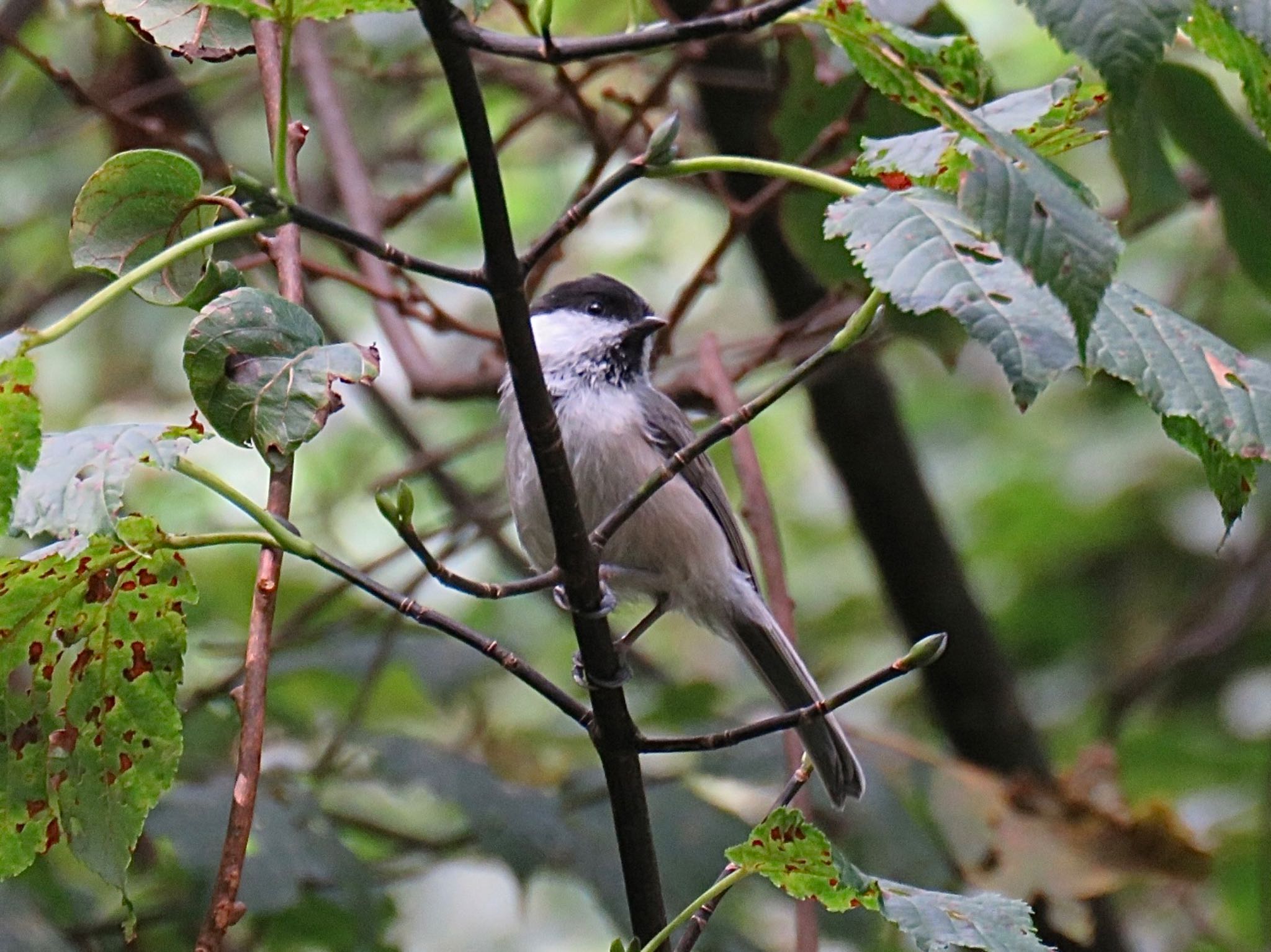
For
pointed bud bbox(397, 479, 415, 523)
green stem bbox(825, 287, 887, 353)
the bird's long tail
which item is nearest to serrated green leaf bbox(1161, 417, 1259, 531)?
green stem bbox(825, 287, 887, 353)

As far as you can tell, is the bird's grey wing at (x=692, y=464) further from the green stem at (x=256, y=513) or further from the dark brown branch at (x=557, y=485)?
the green stem at (x=256, y=513)

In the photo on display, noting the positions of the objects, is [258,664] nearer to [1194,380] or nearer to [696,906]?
[696,906]

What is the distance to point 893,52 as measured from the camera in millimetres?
1200

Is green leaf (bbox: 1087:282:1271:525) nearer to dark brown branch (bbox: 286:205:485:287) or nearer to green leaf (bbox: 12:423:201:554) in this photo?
dark brown branch (bbox: 286:205:485:287)

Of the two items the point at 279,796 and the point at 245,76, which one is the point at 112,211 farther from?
the point at 245,76

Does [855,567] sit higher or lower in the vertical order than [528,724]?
higher

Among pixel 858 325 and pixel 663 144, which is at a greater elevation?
pixel 663 144

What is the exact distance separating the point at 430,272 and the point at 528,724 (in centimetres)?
366

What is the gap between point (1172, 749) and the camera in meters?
4.14

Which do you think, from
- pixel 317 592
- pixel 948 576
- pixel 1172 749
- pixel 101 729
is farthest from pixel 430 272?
pixel 1172 749

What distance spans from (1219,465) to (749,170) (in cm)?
49

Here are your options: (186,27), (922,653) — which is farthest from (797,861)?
(186,27)

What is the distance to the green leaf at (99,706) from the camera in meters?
1.37

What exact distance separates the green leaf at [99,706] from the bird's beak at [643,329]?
1621 mm
